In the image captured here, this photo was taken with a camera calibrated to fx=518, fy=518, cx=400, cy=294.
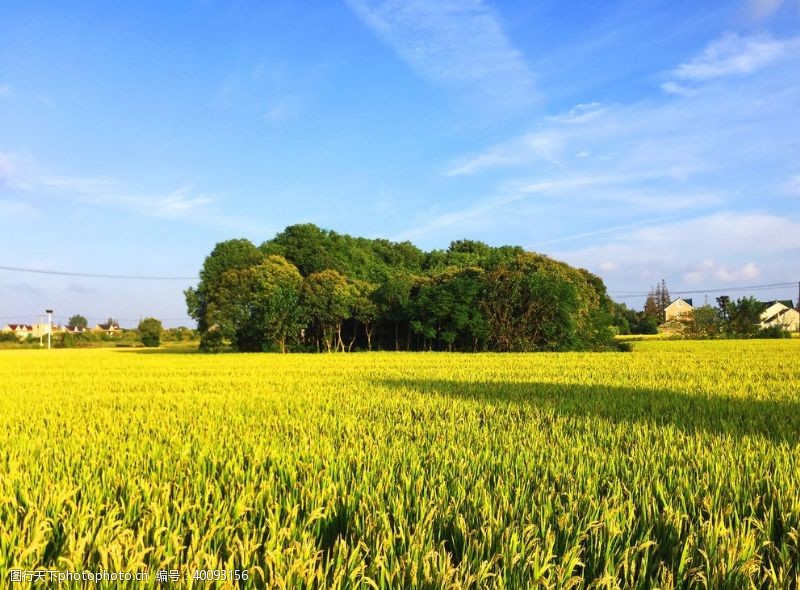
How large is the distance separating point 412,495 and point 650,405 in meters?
6.46

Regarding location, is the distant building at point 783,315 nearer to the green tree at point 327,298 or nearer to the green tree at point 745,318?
the green tree at point 745,318

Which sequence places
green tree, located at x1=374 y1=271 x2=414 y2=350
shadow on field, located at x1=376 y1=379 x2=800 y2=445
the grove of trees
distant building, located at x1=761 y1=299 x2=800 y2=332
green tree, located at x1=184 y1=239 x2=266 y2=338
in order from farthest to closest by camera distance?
distant building, located at x1=761 y1=299 x2=800 y2=332 < green tree, located at x1=184 y1=239 x2=266 y2=338 < green tree, located at x1=374 y1=271 x2=414 y2=350 < the grove of trees < shadow on field, located at x1=376 y1=379 x2=800 y2=445

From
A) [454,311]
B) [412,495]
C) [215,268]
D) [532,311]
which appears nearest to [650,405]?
[412,495]

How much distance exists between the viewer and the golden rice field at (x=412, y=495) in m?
2.14

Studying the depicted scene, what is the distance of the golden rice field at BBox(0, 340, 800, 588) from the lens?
2.14 metres

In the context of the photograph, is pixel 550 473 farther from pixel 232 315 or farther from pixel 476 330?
pixel 232 315

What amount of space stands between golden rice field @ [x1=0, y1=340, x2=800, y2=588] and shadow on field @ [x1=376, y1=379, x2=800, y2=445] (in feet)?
0.26

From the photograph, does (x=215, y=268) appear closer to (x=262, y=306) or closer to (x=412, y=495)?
(x=262, y=306)

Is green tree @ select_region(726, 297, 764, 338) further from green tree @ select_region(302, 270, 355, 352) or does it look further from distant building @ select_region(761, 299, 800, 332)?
distant building @ select_region(761, 299, 800, 332)

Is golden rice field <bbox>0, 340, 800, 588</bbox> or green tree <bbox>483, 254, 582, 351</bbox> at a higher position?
green tree <bbox>483, 254, 582, 351</bbox>

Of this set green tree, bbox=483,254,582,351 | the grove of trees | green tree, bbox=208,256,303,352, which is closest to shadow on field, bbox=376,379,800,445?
green tree, bbox=483,254,582,351

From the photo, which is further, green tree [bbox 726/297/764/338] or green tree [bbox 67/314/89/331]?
green tree [bbox 67/314/89/331]

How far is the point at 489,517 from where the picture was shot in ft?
8.35

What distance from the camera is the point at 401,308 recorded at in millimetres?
39781
